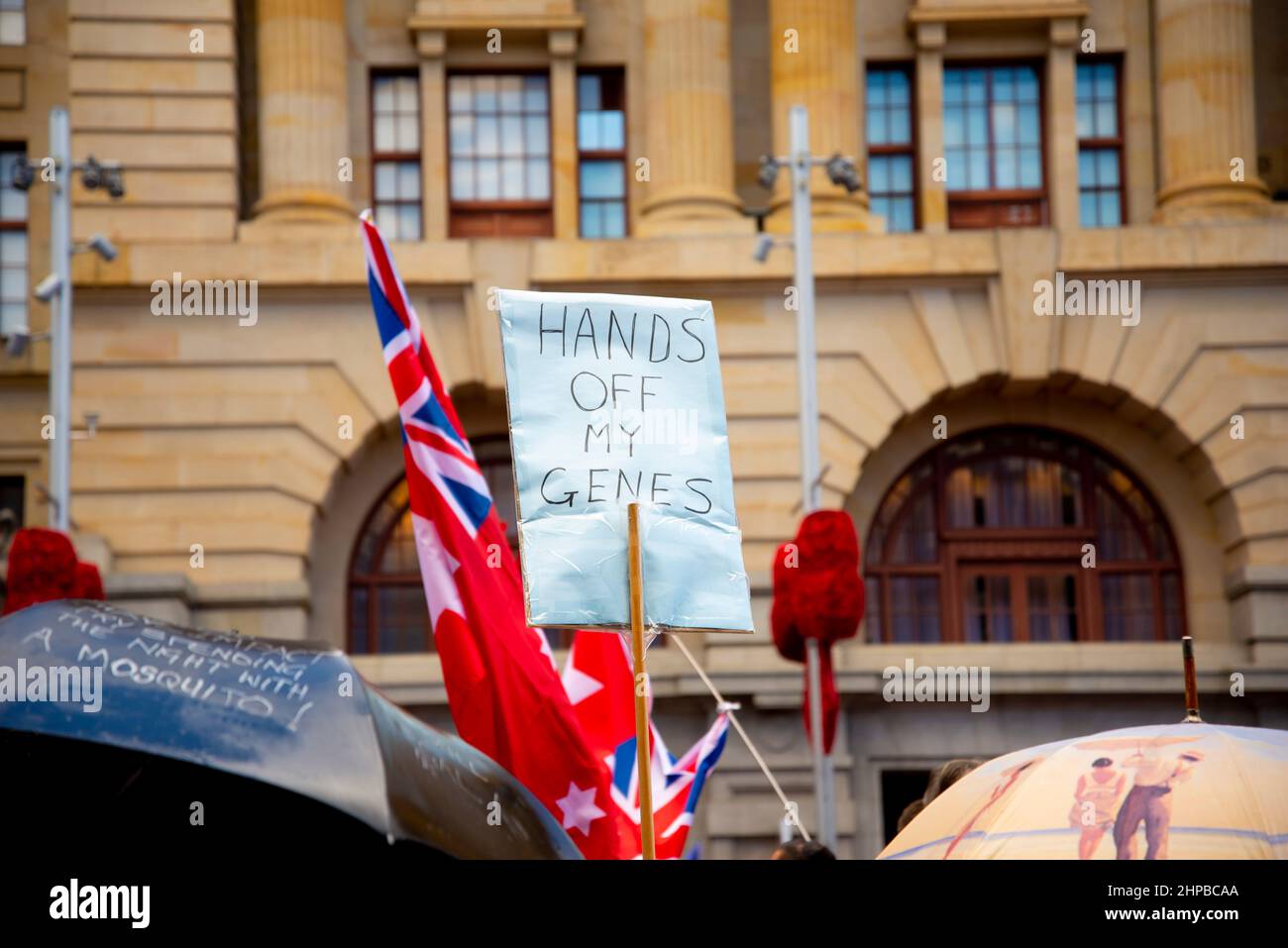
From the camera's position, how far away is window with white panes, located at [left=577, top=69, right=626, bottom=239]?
27547 millimetres

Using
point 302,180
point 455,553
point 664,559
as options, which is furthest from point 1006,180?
point 664,559

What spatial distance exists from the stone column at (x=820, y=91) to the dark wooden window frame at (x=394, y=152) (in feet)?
14.6

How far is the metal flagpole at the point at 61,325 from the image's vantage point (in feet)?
77.6

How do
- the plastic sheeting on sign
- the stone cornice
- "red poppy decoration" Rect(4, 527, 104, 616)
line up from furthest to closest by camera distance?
the stone cornice
"red poppy decoration" Rect(4, 527, 104, 616)
the plastic sheeting on sign

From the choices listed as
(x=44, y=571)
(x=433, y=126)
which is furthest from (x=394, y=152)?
(x=44, y=571)

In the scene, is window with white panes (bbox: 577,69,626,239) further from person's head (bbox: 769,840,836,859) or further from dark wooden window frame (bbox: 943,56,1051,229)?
person's head (bbox: 769,840,836,859)

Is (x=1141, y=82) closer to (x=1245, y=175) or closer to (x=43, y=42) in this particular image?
(x=1245, y=175)

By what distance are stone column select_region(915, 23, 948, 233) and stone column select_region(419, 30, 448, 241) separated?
605 cm

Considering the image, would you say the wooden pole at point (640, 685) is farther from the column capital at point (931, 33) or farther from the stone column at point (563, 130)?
the column capital at point (931, 33)

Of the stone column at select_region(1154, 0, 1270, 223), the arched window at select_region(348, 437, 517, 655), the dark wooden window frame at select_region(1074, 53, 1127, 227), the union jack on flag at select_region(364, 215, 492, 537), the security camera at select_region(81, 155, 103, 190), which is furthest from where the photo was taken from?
the dark wooden window frame at select_region(1074, 53, 1127, 227)

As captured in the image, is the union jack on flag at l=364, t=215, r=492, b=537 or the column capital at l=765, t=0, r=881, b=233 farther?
the column capital at l=765, t=0, r=881, b=233

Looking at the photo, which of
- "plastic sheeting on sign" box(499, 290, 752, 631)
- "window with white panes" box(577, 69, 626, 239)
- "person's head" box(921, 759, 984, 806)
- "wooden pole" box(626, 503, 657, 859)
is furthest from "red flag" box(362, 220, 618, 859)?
"window with white panes" box(577, 69, 626, 239)

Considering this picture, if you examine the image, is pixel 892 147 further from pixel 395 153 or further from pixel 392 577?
pixel 392 577

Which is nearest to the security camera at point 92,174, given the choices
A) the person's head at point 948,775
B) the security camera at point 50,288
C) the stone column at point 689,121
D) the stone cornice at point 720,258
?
the security camera at point 50,288
